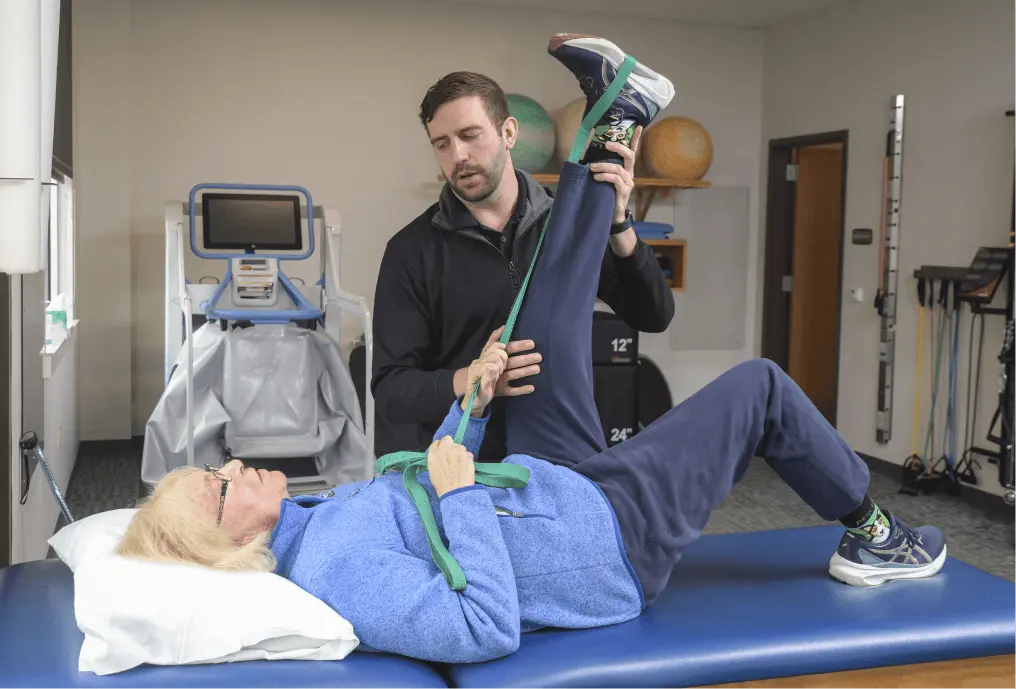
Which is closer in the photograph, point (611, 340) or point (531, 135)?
point (611, 340)

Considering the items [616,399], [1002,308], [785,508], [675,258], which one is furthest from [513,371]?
[675,258]

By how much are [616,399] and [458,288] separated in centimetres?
325

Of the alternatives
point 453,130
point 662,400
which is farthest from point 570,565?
point 662,400

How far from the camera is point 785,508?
4.44 metres

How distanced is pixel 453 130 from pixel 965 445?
3.55m

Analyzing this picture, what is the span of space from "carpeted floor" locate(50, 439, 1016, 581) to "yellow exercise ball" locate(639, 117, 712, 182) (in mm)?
1738

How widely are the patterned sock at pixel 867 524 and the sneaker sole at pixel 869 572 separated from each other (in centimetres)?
5

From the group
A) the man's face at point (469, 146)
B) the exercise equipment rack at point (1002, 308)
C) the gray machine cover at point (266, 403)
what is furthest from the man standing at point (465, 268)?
the exercise equipment rack at point (1002, 308)

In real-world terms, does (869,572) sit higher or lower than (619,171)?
lower

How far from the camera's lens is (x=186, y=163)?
5.30 m

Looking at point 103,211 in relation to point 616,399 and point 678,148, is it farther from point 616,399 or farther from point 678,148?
point 678,148

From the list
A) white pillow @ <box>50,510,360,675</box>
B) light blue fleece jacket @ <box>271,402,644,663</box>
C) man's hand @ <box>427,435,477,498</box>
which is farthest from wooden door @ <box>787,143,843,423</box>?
white pillow @ <box>50,510,360,675</box>

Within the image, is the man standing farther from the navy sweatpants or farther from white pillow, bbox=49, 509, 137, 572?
white pillow, bbox=49, 509, 137, 572

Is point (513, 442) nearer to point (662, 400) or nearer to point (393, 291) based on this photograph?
point (393, 291)
